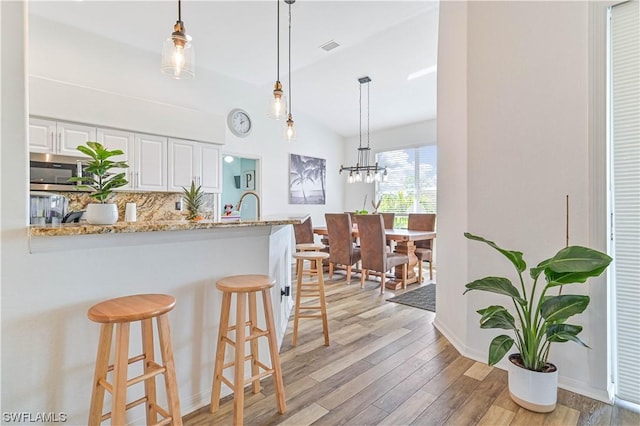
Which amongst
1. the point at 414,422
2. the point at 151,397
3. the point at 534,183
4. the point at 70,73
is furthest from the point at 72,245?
the point at 70,73

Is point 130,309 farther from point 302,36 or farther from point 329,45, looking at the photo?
point 329,45

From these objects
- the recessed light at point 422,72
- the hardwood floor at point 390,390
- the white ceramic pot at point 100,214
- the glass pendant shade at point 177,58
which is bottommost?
the hardwood floor at point 390,390

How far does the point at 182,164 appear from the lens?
4.08 m

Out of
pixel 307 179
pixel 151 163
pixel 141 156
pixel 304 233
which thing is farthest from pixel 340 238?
pixel 141 156

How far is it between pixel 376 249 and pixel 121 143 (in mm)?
3426

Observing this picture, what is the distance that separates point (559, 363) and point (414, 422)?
3.56ft

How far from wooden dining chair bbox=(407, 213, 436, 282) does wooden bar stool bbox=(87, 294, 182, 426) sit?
3995 mm

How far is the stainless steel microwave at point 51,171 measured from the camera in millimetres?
3129

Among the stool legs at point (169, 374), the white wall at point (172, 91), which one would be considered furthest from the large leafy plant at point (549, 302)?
the white wall at point (172, 91)

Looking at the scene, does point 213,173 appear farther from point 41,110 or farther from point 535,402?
point 535,402

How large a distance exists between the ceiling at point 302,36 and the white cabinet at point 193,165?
4.07 feet

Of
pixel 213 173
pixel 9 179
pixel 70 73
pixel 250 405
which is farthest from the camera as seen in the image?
pixel 213 173

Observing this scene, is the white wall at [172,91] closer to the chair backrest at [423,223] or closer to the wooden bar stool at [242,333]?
the chair backrest at [423,223]

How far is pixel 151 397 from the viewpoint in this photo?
4.64 ft
